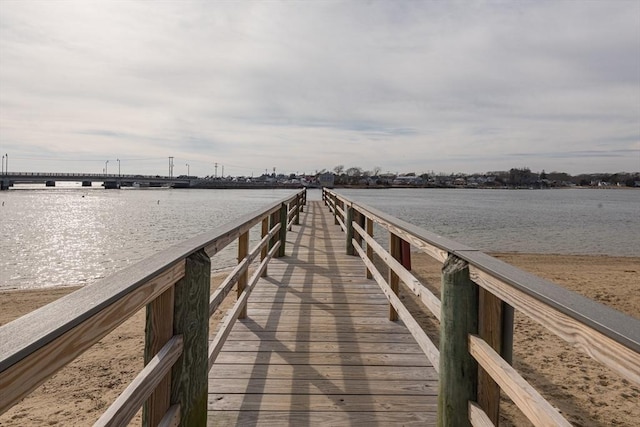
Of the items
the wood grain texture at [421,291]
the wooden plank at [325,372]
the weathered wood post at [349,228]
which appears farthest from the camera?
the weathered wood post at [349,228]

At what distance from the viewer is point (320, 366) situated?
9.77 ft

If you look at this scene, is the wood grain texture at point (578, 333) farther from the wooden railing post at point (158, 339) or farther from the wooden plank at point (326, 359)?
the wooden plank at point (326, 359)

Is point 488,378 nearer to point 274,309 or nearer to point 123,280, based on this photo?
point 123,280

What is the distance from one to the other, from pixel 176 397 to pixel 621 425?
11.9 ft

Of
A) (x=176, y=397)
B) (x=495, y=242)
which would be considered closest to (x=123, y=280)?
(x=176, y=397)

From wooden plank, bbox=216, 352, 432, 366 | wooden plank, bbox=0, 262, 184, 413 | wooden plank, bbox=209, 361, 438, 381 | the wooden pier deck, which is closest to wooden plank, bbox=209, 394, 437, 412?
the wooden pier deck

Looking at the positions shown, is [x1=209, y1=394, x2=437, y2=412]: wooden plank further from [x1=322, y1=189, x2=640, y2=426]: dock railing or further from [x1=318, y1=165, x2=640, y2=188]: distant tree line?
[x1=318, y1=165, x2=640, y2=188]: distant tree line

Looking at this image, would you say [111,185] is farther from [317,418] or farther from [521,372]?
[317,418]

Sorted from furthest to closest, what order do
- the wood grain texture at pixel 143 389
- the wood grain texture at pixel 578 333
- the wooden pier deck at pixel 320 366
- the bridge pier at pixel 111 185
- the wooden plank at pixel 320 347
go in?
the bridge pier at pixel 111 185, the wooden plank at pixel 320 347, the wooden pier deck at pixel 320 366, the wood grain texture at pixel 143 389, the wood grain texture at pixel 578 333

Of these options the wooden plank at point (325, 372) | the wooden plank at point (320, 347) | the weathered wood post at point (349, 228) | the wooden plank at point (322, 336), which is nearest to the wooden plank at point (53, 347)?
the wooden plank at point (325, 372)

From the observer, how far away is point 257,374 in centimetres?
285

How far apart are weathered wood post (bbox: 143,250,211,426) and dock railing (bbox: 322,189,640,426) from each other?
1137 mm

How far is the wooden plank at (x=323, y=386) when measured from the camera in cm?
262

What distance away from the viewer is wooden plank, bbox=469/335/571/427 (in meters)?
1.12
